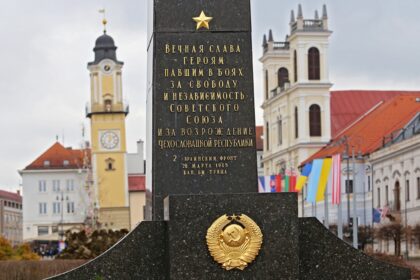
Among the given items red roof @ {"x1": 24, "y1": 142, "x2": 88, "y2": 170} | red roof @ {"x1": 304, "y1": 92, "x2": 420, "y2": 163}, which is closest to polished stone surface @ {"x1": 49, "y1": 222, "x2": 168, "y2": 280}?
red roof @ {"x1": 304, "y1": 92, "x2": 420, "y2": 163}

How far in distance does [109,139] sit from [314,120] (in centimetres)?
3025

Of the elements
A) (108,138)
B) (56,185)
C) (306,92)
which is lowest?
(56,185)

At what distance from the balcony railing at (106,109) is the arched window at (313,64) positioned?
3055cm

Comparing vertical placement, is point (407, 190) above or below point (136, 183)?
below

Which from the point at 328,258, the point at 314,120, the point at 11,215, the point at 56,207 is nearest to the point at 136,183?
the point at 56,207

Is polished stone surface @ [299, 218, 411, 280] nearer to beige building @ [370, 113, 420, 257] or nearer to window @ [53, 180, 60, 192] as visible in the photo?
beige building @ [370, 113, 420, 257]

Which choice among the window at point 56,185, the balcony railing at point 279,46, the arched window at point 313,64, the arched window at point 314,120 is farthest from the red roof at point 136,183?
the arched window at point 313,64

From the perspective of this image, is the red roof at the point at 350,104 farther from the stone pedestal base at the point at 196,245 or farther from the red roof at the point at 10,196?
the stone pedestal base at the point at 196,245

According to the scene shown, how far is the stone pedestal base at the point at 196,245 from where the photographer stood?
1623 centimetres

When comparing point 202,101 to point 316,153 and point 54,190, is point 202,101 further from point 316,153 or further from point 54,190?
point 54,190

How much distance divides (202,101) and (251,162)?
1070 millimetres

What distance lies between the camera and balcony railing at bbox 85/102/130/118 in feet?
433

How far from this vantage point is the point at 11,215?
7288 inches

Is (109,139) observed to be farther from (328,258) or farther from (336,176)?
(328,258)
